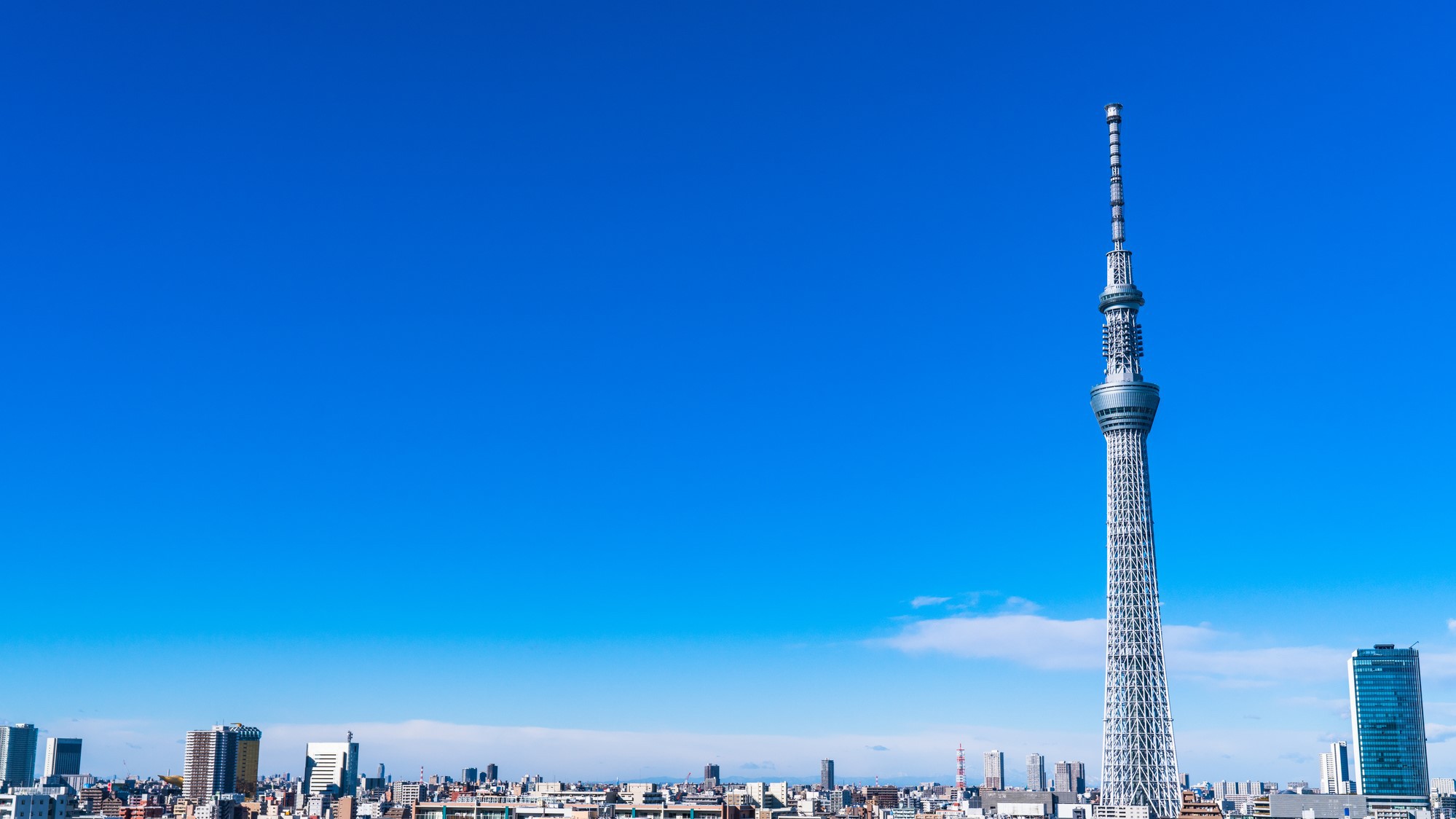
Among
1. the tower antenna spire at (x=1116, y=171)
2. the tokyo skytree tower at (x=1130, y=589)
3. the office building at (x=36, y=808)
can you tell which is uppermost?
the tower antenna spire at (x=1116, y=171)

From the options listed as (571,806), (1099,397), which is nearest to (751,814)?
(571,806)

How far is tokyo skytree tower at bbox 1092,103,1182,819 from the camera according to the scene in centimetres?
17362

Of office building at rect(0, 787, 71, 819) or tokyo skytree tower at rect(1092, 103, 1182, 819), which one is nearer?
office building at rect(0, 787, 71, 819)

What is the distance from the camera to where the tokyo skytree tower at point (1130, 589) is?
173625mm

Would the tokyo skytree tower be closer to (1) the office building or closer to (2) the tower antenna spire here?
(2) the tower antenna spire

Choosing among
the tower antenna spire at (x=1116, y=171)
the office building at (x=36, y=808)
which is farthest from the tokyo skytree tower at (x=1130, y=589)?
the office building at (x=36, y=808)

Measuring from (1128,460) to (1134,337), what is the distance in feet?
54.6

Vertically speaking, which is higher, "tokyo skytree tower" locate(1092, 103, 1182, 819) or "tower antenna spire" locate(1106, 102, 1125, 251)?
"tower antenna spire" locate(1106, 102, 1125, 251)

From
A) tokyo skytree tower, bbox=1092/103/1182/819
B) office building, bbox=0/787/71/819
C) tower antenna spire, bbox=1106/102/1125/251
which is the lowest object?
office building, bbox=0/787/71/819

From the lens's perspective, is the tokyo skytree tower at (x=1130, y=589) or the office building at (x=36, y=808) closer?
the office building at (x=36, y=808)

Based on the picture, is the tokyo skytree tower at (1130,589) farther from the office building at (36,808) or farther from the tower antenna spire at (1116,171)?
the office building at (36,808)

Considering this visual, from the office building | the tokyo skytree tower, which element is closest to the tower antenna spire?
the tokyo skytree tower

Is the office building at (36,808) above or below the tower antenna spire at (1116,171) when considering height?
below

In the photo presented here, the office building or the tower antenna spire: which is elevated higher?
the tower antenna spire
